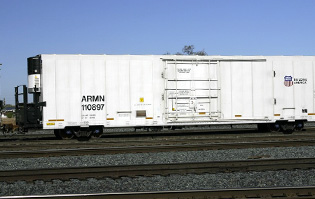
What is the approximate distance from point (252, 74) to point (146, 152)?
730cm

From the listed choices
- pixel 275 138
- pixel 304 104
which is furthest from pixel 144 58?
pixel 304 104

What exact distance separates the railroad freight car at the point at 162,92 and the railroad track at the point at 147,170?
22.6ft

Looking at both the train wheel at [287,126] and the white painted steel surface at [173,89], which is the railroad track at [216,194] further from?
the train wheel at [287,126]

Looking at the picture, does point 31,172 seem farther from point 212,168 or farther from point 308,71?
point 308,71

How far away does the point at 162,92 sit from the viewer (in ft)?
50.2

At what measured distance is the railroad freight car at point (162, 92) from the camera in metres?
14.6

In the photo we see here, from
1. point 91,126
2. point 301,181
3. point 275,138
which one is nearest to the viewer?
point 301,181

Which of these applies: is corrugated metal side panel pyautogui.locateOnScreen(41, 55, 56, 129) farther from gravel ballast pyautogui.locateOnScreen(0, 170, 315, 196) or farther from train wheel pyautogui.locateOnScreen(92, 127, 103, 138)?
gravel ballast pyautogui.locateOnScreen(0, 170, 315, 196)

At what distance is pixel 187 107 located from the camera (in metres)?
15.4

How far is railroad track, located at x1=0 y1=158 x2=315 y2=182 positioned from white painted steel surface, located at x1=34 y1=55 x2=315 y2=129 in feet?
22.6

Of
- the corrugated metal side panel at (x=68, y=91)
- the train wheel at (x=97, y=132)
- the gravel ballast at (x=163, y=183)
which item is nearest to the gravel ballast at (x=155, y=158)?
the gravel ballast at (x=163, y=183)

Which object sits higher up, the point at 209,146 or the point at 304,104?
the point at 304,104

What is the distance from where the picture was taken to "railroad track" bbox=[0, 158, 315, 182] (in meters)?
7.48

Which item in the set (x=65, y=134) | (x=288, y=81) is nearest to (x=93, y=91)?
(x=65, y=134)
